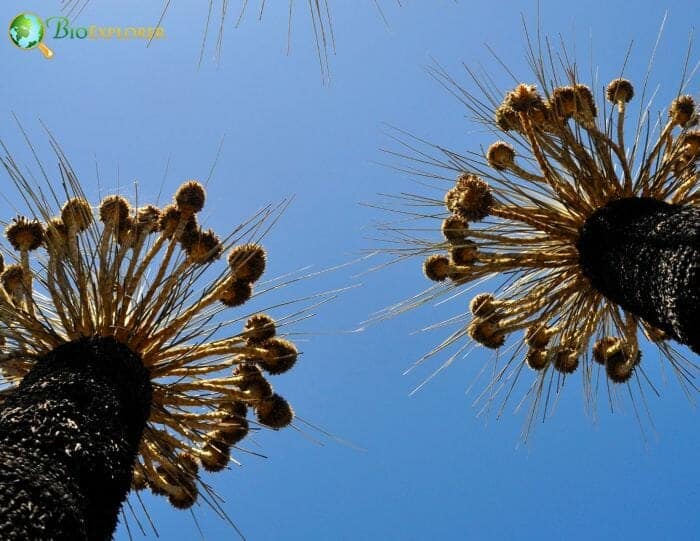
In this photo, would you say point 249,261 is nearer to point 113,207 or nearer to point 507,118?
point 113,207

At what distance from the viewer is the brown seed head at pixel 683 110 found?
18.6 ft

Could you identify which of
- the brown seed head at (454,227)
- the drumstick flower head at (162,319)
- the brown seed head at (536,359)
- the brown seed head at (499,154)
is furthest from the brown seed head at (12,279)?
the brown seed head at (536,359)

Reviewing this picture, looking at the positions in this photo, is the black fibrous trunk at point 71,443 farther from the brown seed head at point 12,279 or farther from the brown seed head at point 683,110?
the brown seed head at point 683,110

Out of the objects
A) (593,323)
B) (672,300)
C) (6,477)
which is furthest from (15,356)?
(593,323)

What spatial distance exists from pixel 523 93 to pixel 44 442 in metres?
4.38

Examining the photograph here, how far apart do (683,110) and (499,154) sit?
152 centimetres

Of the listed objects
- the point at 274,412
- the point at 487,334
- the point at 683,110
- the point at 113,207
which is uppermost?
the point at 683,110

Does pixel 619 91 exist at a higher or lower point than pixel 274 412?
higher

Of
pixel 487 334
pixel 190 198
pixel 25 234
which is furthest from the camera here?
pixel 487 334

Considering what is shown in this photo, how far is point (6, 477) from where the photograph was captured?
2203 millimetres

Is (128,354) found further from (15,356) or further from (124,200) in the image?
(124,200)

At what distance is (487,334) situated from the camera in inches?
223

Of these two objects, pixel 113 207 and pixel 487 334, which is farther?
pixel 487 334

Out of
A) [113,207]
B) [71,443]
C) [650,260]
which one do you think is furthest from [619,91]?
[71,443]
